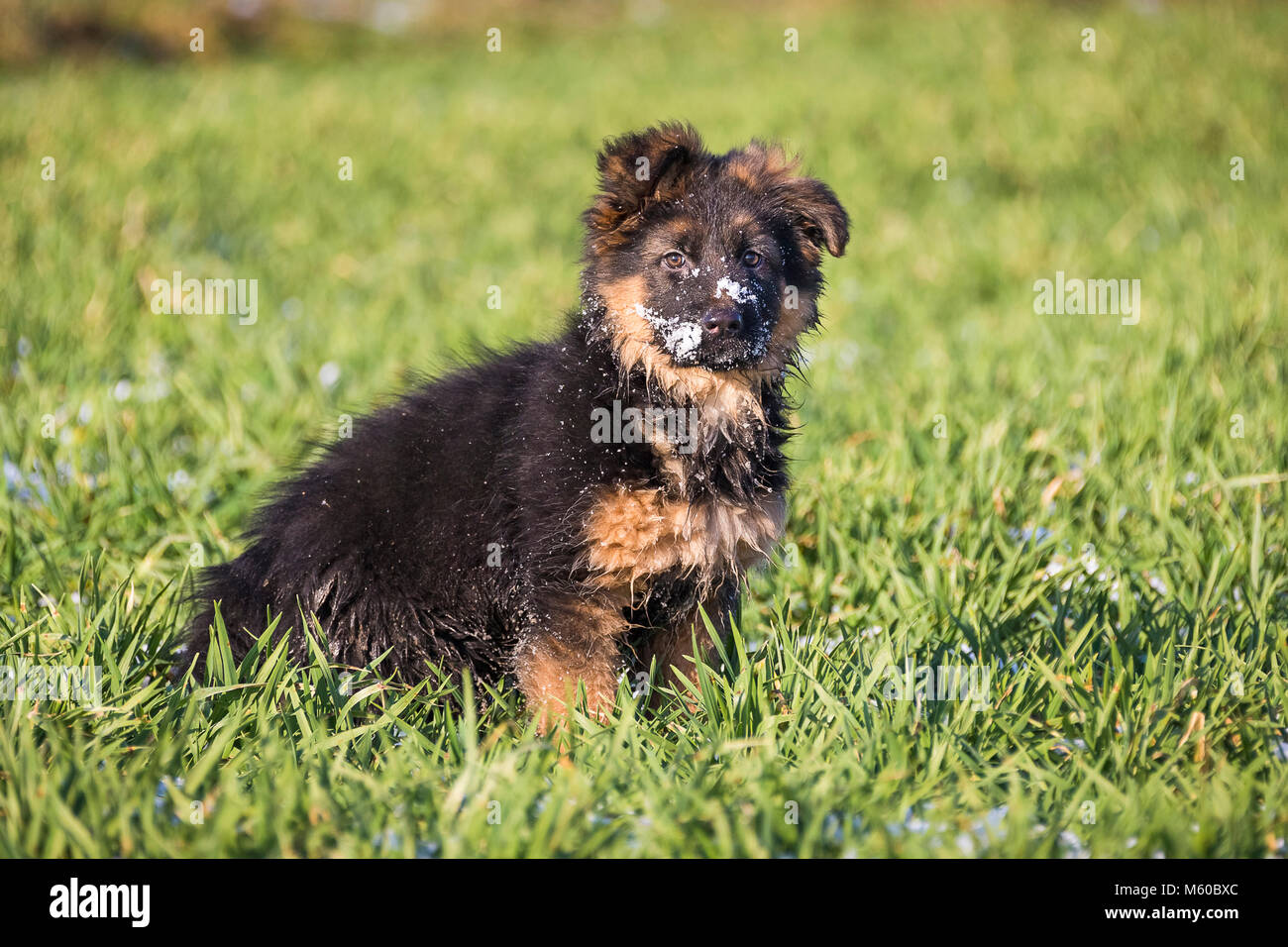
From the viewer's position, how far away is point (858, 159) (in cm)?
1238

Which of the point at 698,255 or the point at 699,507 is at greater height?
the point at 698,255

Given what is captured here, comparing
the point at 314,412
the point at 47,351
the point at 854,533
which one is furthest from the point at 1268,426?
the point at 47,351

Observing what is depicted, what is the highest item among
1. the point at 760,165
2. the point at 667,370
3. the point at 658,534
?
the point at 760,165

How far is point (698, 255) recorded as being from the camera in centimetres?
352

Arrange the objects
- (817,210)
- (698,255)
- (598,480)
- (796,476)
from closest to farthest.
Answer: (598,480)
(698,255)
(817,210)
(796,476)

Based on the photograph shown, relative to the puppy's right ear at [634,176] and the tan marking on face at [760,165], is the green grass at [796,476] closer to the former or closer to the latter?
the puppy's right ear at [634,176]

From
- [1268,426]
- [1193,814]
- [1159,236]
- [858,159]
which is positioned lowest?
[1193,814]

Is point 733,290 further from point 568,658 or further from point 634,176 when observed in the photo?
point 568,658

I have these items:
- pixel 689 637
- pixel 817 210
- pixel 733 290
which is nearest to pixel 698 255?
pixel 733 290

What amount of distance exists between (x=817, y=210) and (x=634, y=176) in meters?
0.62

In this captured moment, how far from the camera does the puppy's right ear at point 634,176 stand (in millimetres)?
3538

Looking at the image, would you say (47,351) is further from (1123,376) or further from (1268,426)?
(1268,426)

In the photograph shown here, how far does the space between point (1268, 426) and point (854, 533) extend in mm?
2433

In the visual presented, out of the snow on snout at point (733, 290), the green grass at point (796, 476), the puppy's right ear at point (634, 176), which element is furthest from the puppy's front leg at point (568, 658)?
the puppy's right ear at point (634, 176)
